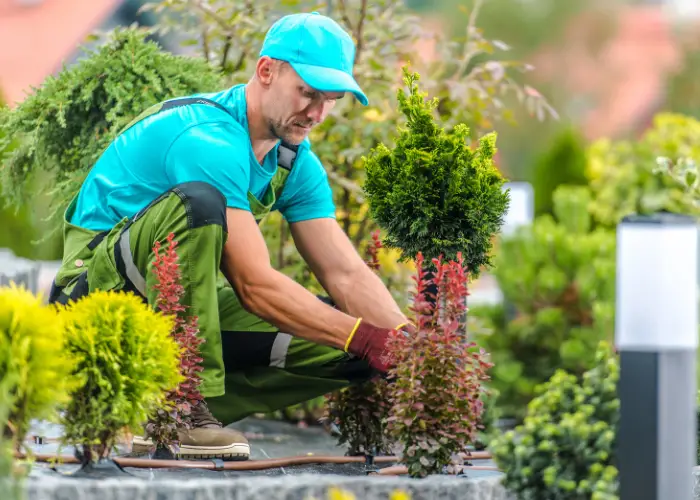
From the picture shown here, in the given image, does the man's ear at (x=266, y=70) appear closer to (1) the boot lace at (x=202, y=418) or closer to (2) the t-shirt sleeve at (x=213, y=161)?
Result: (2) the t-shirt sleeve at (x=213, y=161)

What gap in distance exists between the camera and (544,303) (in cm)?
747

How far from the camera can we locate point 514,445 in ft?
10.9

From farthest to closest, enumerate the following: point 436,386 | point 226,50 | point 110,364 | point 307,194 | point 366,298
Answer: point 226,50 → point 307,194 → point 366,298 → point 436,386 → point 110,364

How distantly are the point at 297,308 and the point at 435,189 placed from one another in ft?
1.95

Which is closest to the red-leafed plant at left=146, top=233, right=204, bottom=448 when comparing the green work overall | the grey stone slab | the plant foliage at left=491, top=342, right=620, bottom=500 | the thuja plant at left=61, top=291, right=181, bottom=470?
the green work overall

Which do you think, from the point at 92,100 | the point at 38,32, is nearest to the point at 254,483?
the point at 92,100

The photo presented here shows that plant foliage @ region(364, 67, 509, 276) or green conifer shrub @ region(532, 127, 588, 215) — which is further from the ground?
green conifer shrub @ region(532, 127, 588, 215)

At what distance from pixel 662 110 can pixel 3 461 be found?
28.3 meters

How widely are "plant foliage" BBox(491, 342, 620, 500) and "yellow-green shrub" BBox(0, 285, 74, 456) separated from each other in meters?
1.27

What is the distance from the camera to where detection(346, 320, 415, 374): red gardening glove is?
3670 mm

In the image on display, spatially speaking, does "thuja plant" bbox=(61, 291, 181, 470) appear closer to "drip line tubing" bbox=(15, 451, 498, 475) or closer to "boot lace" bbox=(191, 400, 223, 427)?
"drip line tubing" bbox=(15, 451, 498, 475)

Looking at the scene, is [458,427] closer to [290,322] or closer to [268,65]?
[290,322]

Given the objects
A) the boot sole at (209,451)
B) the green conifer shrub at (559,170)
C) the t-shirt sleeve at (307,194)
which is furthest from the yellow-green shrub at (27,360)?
the green conifer shrub at (559,170)

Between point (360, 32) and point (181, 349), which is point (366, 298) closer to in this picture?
point (181, 349)
